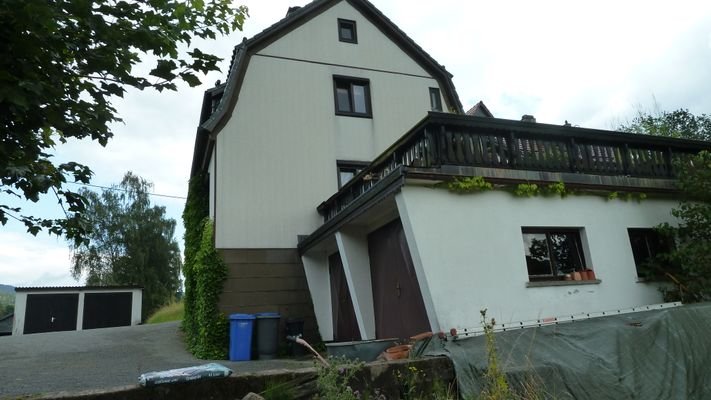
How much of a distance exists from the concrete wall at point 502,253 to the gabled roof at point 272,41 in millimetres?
6836

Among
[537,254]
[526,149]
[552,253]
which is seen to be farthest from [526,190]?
[552,253]

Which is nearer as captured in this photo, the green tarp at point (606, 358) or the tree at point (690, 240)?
the green tarp at point (606, 358)

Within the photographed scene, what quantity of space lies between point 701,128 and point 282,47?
29.0 meters

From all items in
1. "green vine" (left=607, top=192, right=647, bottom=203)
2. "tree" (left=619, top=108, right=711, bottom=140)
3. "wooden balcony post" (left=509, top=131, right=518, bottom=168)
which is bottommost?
"green vine" (left=607, top=192, right=647, bottom=203)

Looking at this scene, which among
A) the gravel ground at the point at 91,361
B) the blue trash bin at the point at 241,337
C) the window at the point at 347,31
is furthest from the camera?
the window at the point at 347,31

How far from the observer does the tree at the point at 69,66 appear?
3061mm

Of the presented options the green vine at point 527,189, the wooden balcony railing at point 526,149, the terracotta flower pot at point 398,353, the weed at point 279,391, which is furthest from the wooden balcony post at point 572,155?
the weed at point 279,391

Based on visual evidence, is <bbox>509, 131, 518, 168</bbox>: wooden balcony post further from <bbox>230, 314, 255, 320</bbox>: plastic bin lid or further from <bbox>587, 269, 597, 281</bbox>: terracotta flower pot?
<bbox>230, 314, 255, 320</bbox>: plastic bin lid

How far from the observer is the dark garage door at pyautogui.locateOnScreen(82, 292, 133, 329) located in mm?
23625

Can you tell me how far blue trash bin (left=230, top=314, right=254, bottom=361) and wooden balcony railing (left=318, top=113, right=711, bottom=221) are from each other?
3.51 m

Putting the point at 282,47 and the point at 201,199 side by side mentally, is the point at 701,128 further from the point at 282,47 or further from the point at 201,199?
the point at 201,199

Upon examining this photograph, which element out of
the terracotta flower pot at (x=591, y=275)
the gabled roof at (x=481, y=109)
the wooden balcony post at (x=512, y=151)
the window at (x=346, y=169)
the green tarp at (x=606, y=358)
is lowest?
the green tarp at (x=606, y=358)

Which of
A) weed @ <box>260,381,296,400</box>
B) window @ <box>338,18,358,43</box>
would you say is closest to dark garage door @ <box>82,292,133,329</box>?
window @ <box>338,18,358,43</box>

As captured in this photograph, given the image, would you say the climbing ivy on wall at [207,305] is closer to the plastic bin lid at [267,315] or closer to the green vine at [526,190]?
the plastic bin lid at [267,315]
